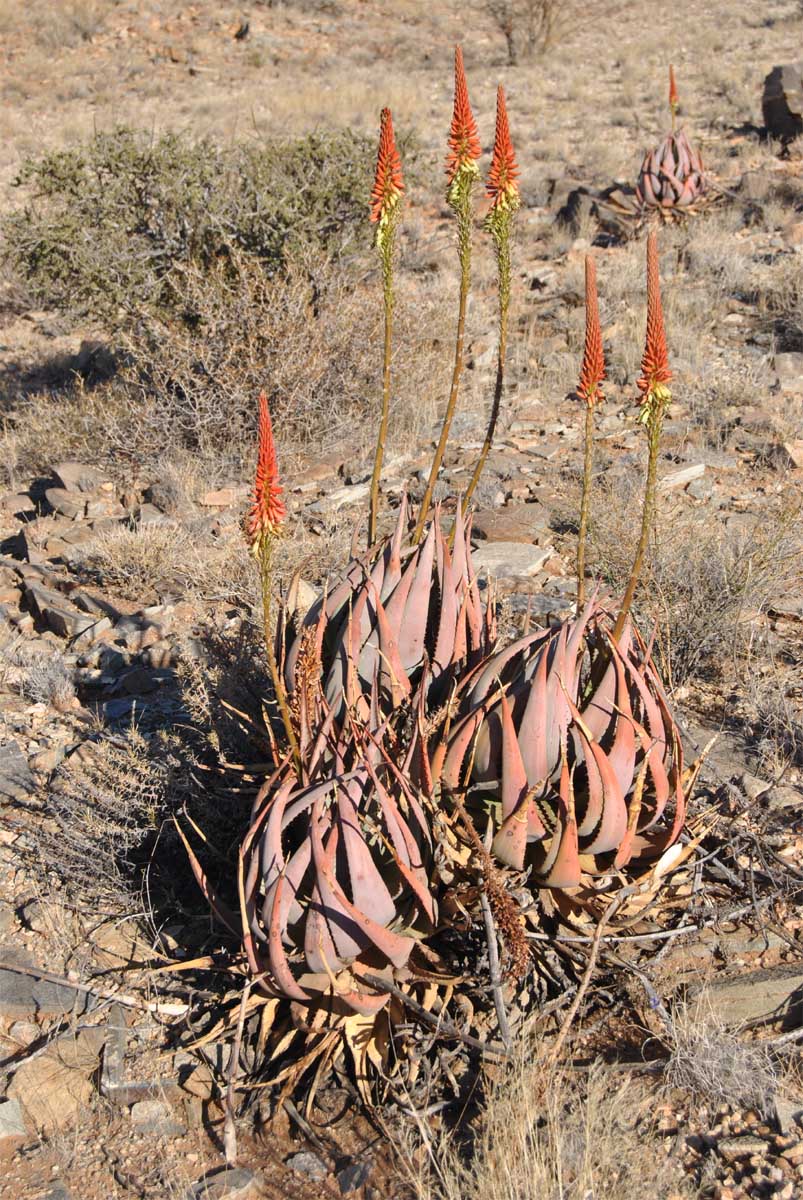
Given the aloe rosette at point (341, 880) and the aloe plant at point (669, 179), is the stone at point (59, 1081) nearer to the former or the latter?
the aloe rosette at point (341, 880)

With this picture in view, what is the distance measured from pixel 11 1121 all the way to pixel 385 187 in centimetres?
256

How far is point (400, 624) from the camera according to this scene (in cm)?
301

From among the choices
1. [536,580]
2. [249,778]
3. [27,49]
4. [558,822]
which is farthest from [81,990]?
[27,49]

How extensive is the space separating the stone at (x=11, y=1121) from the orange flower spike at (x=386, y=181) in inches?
97.4

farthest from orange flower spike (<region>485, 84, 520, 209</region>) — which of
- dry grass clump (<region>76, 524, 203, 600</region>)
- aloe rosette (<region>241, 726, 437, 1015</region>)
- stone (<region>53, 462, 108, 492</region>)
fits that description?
stone (<region>53, 462, 108, 492</region>)

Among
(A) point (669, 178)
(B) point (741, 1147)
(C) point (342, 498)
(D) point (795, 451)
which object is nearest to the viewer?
(B) point (741, 1147)

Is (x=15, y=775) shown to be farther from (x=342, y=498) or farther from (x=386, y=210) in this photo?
(x=342, y=498)

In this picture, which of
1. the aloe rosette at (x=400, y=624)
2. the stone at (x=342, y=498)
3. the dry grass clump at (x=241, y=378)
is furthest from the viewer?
the dry grass clump at (x=241, y=378)

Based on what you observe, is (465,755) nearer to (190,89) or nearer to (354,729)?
(354,729)

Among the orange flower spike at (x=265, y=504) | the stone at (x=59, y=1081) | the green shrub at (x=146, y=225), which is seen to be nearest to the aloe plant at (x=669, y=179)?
the green shrub at (x=146, y=225)

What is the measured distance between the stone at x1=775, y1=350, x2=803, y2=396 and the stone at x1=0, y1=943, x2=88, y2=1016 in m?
5.88

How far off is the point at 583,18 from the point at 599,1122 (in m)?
27.8

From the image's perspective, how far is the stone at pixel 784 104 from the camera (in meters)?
12.5

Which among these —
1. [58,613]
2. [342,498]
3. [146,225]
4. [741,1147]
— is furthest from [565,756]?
[146,225]
